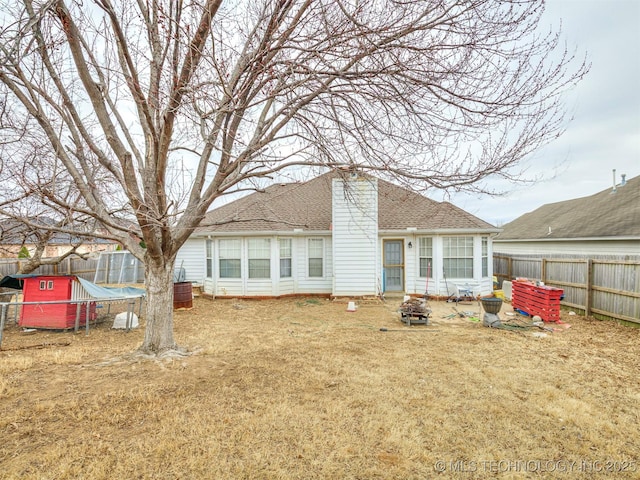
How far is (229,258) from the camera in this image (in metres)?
13.0

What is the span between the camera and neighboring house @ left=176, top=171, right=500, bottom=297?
12.3 m

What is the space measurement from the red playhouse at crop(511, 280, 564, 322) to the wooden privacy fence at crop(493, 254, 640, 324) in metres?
0.97

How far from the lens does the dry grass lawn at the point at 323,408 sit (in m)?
3.02

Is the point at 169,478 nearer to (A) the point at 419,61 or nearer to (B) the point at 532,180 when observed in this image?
(B) the point at 532,180

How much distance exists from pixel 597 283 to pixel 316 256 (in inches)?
353

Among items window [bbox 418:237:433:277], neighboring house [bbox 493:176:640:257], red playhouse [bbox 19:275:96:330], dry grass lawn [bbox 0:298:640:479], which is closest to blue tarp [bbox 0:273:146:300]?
red playhouse [bbox 19:275:96:330]

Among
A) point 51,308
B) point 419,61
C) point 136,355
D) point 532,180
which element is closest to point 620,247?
point 532,180

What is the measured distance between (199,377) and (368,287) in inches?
320

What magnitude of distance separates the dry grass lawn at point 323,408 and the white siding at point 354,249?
4963 millimetres

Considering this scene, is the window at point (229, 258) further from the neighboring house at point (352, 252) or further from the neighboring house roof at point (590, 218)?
the neighboring house roof at point (590, 218)

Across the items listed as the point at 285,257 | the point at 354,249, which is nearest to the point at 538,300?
the point at 354,249

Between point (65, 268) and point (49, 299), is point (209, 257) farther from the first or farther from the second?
point (65, 268)

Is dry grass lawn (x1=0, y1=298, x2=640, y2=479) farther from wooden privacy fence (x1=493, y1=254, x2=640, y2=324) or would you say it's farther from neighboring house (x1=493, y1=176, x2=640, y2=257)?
neighboring house (x1=493, y1=176, x2=640, y2=257)

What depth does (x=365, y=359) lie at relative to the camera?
5.93m
